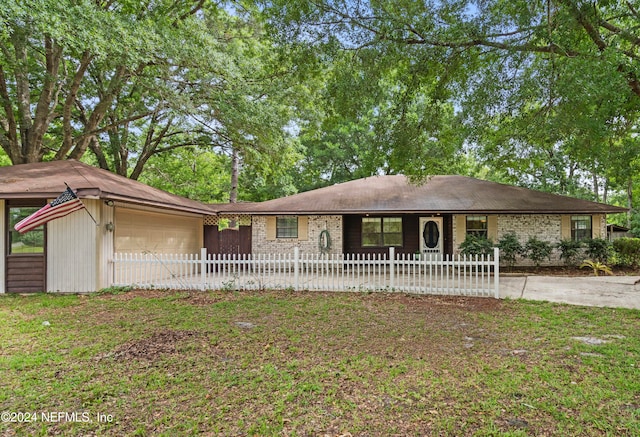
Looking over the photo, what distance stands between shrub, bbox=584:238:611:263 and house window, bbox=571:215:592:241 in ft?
2.21

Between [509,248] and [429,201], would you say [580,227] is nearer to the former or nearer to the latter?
[509,248]

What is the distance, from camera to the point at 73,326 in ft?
18.6

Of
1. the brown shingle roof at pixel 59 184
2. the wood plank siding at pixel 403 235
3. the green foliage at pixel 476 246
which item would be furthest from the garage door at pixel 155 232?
the green foliage at pixel 476 246

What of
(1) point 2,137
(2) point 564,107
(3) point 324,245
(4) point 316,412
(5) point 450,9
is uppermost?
(5) point 450,9

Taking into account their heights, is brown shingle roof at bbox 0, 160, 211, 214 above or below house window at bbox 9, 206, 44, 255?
above

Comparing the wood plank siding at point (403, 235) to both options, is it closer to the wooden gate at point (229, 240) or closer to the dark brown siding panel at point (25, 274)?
the wooden gate at point (229, 240)

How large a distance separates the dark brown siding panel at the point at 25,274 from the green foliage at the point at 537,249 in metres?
15.1

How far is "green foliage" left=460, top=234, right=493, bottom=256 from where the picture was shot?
11.9 metres

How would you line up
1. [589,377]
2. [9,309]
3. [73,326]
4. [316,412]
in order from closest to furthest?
[316,412] → [589,377] → [73,326] → [9,309]

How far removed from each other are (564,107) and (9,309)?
12.3 m

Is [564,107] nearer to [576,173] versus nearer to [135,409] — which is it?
[135,409]

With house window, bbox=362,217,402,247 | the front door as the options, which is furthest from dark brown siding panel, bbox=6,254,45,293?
the front door

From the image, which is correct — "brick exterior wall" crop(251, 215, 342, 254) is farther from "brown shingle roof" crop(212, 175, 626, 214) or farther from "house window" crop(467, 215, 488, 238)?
"house window" crop(467, 215, 488, 238)

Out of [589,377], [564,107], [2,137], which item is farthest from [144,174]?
[589,377]
